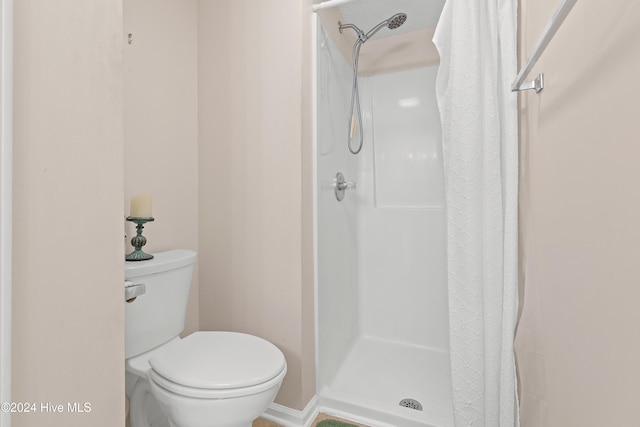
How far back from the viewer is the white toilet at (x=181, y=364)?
869 mm

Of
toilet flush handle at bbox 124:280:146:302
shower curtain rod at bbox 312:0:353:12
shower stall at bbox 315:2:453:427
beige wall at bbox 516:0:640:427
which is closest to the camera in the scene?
beige wall at bbox 516:0:640:427

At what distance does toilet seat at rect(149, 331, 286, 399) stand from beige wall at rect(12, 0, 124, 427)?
0.26 m

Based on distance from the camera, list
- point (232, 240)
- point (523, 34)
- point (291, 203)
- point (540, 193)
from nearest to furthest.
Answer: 1. point (540, 193)
2. point (523, 34)
3. point (291, 203)
4. point (232, 240)

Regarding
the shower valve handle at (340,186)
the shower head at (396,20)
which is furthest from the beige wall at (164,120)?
the shower head at (396,20)

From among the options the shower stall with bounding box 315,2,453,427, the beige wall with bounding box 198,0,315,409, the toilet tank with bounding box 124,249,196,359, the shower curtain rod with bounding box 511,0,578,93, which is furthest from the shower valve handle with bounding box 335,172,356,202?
the shower curtain rod with bounding box 511,0,578,93

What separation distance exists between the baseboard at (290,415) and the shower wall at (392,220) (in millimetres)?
391

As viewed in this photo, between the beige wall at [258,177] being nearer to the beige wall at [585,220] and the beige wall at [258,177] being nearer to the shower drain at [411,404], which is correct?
the shower drain at [411,404]

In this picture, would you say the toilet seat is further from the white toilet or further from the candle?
the candle

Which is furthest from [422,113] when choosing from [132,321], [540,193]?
[132,321]

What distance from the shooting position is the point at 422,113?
1.99 meters

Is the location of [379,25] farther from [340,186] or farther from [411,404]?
[411,404]

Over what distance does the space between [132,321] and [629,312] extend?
4.07ft

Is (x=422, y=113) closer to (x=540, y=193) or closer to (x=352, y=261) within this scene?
(x=352, y=261)

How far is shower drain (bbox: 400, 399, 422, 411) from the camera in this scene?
140cm
